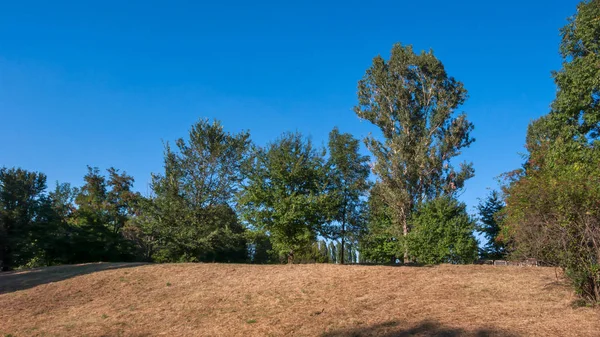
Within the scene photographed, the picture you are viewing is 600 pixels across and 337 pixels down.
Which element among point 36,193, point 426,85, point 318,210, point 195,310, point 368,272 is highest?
point 426,85

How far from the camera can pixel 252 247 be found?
3784cm

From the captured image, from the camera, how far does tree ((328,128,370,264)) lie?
1030 inches

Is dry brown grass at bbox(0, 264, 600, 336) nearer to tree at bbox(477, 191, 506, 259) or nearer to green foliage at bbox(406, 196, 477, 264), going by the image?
green foliage at bbox(406, 196, 477, 264)

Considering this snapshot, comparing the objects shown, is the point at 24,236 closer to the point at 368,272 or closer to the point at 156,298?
the point at 156,298

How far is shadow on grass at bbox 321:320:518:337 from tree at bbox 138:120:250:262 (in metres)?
17.7

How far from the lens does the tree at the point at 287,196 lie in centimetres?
1828

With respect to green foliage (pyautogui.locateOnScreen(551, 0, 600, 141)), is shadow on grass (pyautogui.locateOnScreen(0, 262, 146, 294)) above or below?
below

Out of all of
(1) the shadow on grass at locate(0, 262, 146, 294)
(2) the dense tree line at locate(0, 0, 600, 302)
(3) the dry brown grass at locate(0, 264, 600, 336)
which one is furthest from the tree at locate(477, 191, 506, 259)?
(1) the shadow on grass at locate(0, 262, 146, 294)

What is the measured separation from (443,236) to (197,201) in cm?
1735

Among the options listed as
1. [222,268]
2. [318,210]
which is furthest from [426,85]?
[222,268]

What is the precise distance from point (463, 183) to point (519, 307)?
57.7 feet

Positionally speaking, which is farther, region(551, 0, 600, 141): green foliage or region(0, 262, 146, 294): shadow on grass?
region(0, 262, 146, 294): shadow on grass

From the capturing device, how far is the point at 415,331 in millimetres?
8992

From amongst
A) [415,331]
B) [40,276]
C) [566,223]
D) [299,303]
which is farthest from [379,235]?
[40,276]
